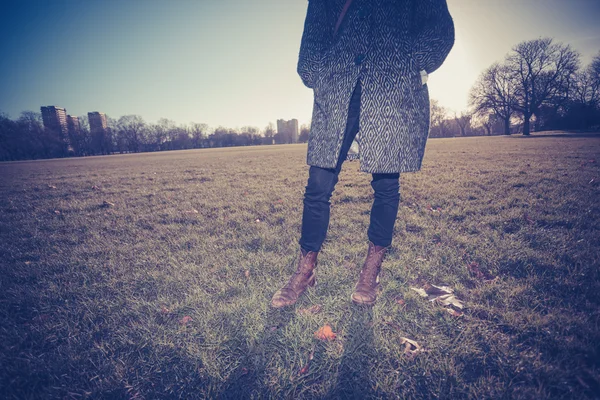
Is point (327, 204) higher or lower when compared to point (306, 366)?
higher

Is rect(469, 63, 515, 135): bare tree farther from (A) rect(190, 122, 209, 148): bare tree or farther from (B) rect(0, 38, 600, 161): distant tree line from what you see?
(A) rect(190, 122, 209, 148): bare tree

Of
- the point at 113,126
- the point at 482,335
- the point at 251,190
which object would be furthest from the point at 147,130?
the point at 482,335

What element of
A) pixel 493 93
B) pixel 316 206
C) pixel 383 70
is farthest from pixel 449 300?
pixel 493 93

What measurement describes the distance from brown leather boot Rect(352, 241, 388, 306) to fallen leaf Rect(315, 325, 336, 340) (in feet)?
1.08

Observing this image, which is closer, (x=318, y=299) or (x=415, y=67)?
(x=415, y=67)

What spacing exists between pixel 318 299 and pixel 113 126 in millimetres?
94471

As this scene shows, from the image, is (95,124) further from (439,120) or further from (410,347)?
(439,120)

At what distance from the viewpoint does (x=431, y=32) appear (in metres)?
1.67

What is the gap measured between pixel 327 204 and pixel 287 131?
374ft

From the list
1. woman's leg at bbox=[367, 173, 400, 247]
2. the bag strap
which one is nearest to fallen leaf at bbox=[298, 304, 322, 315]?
woman's leg at bbox=[367, 173, 400, 247]

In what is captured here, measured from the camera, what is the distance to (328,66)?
1819 millimetres

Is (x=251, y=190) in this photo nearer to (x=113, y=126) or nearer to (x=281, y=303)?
(x=281, y=303)

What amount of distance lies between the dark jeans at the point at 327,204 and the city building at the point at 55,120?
8298 centimetres

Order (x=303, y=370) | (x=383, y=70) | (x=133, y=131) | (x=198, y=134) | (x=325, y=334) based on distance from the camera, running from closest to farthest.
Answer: (x=303, y=370) → (x=325, y=334) → (x=383, y=70) → (x=133, y=131) → (x=198, y=134)
